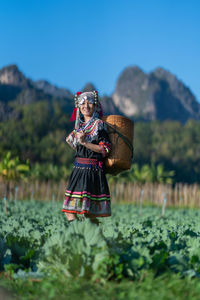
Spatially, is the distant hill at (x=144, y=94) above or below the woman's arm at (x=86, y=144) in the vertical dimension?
above

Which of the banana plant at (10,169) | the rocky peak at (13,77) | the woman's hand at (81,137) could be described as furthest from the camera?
the rocky peak at (13,77)

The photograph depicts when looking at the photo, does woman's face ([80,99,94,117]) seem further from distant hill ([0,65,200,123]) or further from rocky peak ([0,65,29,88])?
rocky peak ([0,65,29,88])

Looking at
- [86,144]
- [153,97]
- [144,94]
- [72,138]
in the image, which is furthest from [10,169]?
[144,94]

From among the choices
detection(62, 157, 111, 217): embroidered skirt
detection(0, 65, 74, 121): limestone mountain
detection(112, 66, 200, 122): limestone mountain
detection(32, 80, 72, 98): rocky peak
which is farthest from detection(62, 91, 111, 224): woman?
detection(32, 80, 72, 98): rocky peak

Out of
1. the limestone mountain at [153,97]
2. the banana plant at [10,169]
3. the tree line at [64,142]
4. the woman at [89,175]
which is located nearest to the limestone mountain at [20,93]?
the tree line at [64,142]

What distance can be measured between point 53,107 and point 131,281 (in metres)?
61.3

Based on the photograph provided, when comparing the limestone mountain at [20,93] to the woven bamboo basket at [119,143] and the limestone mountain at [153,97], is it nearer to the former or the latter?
the limestone mountain at [153,97]

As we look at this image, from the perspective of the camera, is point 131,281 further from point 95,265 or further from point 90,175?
point 90,175

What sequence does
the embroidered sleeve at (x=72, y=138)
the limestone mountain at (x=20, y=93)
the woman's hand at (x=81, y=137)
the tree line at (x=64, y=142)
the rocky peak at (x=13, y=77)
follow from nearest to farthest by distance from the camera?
the woman's hand at (x=81, y=137)
the embroidered sleeve at (x=72, y=138)
the tree line at (x=64, y=142)
the limestone mountain at (x=20, y=93)
the rocky peak at (x=13, y=77)

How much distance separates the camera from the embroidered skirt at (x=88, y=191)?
3605mm

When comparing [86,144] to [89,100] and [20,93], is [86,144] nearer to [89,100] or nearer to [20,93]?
[89,100]

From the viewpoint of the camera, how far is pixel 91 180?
12.0ft

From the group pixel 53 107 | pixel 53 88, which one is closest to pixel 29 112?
pixel 53 107

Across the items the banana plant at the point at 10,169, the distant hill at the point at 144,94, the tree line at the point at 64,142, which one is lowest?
the banana plant at the point at 10,169
